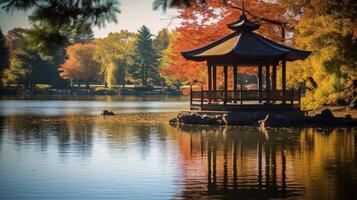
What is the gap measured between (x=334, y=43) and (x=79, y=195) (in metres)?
25.4

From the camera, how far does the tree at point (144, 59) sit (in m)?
112

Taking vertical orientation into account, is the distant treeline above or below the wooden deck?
above

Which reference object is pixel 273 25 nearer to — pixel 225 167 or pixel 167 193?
pixel 225 167

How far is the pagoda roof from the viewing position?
37950 mm

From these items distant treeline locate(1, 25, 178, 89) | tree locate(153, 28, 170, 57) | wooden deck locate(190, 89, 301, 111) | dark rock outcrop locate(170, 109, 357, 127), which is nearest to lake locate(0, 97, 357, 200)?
dark rock outcrop locate(170, 109, 357, 127)

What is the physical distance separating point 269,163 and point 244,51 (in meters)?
18.8

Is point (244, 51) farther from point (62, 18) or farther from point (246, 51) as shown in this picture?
point (62, 18)

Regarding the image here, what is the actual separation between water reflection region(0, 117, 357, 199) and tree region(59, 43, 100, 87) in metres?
83.0

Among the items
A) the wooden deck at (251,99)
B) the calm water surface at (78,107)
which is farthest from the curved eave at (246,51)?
the calm water surface at (78,107)

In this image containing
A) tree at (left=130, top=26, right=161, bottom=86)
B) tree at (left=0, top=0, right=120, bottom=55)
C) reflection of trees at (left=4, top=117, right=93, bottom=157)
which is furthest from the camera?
tree at (left=130, top=26, right=161, bottom=86)

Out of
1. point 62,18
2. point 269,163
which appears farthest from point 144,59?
point 62,18

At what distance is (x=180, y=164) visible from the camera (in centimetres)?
1945

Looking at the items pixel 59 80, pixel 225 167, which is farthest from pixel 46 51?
pixel 59 80

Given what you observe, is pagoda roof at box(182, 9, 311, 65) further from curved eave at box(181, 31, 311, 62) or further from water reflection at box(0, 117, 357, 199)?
water reflection at box(0, 117, 357, 199)
